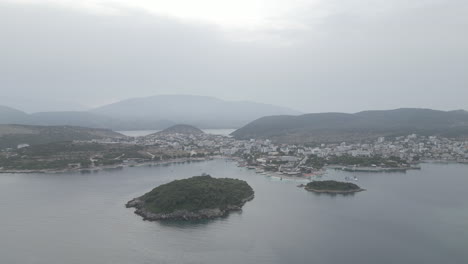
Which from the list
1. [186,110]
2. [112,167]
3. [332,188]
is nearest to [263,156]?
[112,167]

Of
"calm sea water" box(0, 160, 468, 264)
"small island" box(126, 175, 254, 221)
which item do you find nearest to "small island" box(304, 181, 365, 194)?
"calm sea water" box(0, 160, 468, 264)

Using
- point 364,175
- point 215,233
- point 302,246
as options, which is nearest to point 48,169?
point 215,233

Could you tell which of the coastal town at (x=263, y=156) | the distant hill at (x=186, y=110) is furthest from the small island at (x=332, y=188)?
the distant hill at (x=186, y=110)

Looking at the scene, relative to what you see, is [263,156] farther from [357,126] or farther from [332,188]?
[357,126]

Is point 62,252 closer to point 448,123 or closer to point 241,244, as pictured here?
point 241,244

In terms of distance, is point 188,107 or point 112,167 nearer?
point 112,167

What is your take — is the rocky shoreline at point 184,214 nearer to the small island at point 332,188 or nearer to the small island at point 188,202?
the small island at point 188,202
